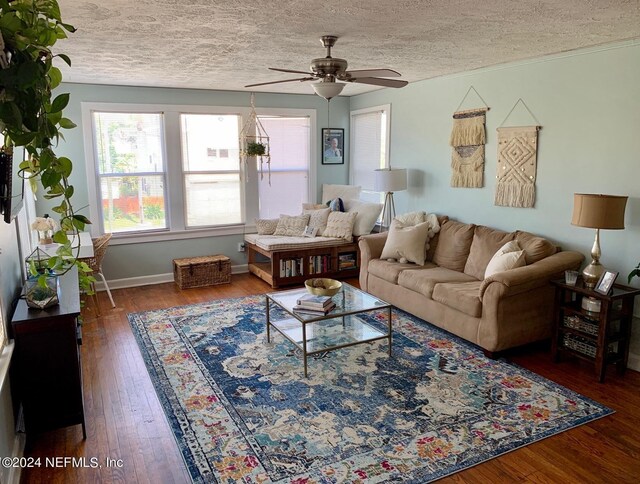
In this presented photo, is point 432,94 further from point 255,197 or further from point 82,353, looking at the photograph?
point 82,353

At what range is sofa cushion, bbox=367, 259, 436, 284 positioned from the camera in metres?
4.75

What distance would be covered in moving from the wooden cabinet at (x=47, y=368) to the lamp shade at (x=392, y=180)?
3.66 m

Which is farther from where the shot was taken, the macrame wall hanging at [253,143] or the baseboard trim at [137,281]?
the macrame wall hanging at [253,143]

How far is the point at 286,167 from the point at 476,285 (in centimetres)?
331

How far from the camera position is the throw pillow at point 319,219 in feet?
20.1

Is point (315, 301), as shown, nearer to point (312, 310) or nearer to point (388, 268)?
point (312, 310)

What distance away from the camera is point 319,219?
20.3 ft

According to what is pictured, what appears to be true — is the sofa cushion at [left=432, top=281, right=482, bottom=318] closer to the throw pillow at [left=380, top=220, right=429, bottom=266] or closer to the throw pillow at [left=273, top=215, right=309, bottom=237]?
the throw pillow at [left=380, top=220, right=429, bottom=266]

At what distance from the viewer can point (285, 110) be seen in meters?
6.43

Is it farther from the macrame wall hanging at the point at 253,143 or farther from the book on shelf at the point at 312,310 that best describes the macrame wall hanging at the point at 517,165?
the macrame wall hanging at the point at 253,143

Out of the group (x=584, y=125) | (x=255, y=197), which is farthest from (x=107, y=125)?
(x=584, y=125)

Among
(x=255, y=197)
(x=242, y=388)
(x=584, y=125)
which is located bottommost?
(x=242, y=388)

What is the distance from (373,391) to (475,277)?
178cm

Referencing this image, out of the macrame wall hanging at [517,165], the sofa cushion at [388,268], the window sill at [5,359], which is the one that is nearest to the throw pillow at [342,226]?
the sofa cushion at [388,268]
